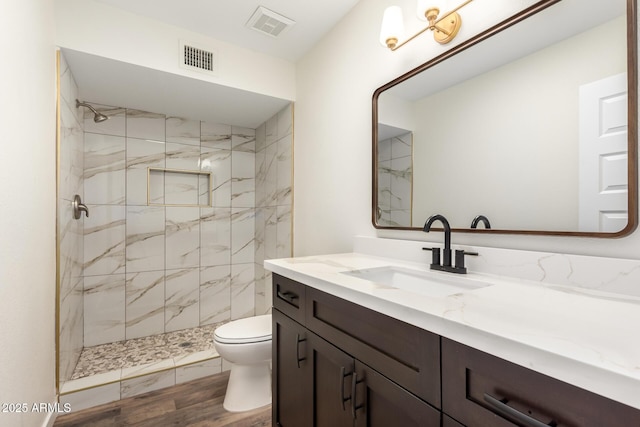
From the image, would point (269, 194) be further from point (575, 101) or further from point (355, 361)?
point (575, 101)

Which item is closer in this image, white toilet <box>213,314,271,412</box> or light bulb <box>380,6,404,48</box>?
light bulb <box>380,6,404,48</box>

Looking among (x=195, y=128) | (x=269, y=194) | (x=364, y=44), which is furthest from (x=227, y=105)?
(x=364, y=44)

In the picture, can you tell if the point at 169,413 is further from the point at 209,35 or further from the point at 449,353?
the point at 209,35

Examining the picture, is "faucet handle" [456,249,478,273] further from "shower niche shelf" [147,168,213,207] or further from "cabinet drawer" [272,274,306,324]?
"shower niche shelf" [147,168,213,207]

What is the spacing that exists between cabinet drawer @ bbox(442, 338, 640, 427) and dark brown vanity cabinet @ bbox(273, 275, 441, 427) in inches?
1.8

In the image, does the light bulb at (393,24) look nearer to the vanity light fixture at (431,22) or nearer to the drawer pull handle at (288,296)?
the vanity light fixture at (431,22)

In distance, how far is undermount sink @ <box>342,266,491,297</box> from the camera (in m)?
1.07

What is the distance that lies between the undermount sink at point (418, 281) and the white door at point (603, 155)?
0.38 metres

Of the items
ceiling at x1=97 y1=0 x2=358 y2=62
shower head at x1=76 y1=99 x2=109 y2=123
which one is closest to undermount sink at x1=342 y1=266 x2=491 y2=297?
ceiling at x1=97 y1=0 x2=358 y2=62

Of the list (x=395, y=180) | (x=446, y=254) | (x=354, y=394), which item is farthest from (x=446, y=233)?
(x=354, y=394)

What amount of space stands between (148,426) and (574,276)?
217 centimetres

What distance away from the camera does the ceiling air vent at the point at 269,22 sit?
1.90 m

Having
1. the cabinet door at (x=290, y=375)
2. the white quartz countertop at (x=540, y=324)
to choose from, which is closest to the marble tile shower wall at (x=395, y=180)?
the white quartz countertop at (x=540, y=324)

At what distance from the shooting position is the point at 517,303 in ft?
2.50
